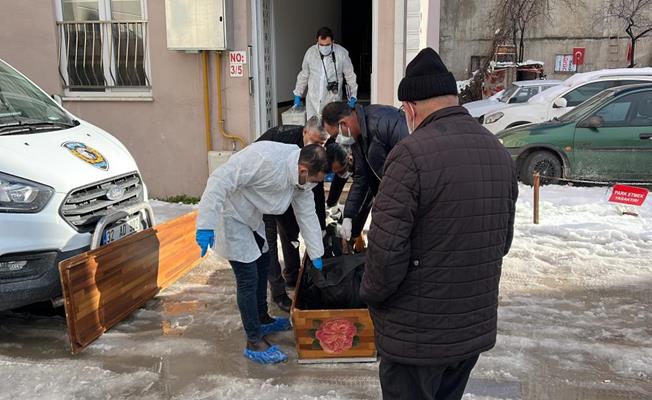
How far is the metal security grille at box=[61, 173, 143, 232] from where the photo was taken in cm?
390

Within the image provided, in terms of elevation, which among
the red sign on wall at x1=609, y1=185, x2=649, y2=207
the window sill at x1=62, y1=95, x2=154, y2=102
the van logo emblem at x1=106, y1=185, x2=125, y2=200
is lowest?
the red sign on wall at x1=609, y1=185, x2=649, y2=207

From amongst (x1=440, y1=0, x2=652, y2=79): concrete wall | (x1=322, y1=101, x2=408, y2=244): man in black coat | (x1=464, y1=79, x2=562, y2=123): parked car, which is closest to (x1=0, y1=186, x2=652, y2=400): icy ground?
(x1=322, y1=101, x2=408, y2=244): man in black coat

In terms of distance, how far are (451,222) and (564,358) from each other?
2.21 meters

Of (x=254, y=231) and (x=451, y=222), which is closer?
(x=451, y=222)

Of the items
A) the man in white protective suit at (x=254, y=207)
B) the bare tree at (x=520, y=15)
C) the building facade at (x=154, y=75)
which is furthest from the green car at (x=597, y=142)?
the bare tree at (x=520, y=15)

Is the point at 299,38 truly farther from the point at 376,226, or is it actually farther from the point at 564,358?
the point at 376,226

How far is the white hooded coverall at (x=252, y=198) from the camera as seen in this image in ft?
11.1

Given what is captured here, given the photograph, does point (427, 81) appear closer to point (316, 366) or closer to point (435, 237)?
point (435, 237)

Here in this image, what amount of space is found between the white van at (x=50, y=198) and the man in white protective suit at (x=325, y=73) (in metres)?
3.62

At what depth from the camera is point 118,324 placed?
4293 millimetres

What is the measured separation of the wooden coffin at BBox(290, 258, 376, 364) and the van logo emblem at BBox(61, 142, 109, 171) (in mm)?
1819

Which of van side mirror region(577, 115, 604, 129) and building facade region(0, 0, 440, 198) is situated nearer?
building facade region(0, 0, 440, 198)

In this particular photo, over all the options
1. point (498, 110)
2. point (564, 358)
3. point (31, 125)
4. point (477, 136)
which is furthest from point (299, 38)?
point (477, 136)

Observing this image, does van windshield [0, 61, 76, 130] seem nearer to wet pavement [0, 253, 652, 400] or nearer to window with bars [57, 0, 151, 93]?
wet pavement [0, 253, 652, 400]
